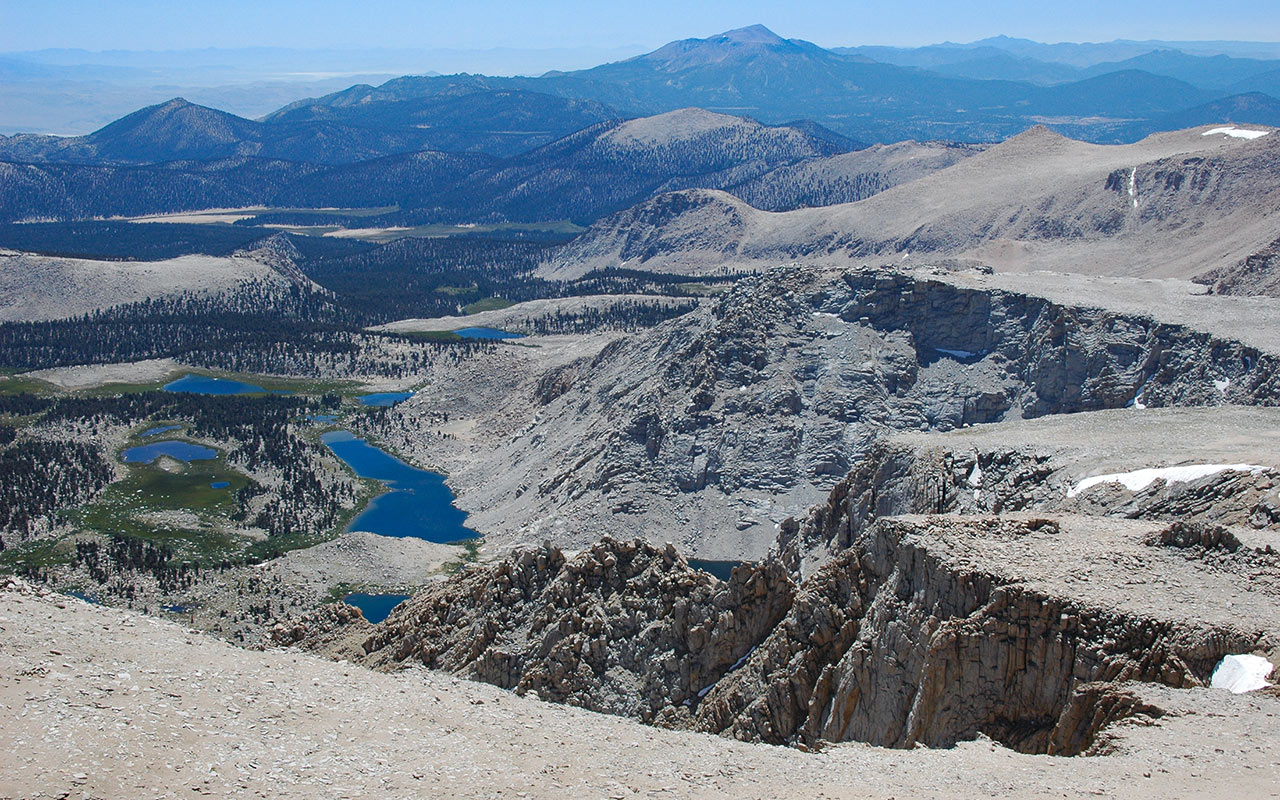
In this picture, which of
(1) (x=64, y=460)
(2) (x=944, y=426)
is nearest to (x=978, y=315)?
(2) (x=944, y=426)

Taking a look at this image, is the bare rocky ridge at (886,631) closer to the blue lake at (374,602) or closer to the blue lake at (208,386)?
the blue lake at (374,602)

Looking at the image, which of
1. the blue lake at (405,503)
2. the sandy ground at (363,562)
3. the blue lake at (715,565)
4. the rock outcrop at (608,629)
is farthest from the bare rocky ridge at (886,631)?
the blue lake at (405,503)

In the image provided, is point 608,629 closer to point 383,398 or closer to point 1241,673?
point 1241,673

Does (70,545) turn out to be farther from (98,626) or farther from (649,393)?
(98,626)

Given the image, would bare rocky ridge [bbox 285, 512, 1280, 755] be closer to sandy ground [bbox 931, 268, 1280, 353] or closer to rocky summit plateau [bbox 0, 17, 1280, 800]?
rocky summit plateau [bbox 0, 17, 1280, 800]

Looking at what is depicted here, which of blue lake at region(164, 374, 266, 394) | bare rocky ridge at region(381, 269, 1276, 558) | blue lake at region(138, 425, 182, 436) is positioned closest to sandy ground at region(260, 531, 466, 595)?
bare rocky ridge at region(381, 269, 1276, 558)

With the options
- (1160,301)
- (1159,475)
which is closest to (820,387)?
(1160,301)
